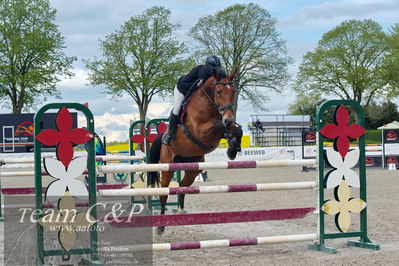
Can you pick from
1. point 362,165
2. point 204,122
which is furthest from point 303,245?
point 204,122

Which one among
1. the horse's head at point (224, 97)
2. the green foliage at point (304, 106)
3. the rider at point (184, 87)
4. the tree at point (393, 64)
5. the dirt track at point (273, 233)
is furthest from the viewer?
the green foliage at point (304, 106)

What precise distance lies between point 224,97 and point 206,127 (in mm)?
529

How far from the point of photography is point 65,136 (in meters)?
4.43

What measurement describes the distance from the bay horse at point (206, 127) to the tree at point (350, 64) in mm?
35468

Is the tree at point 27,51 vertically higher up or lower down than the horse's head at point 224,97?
higher up

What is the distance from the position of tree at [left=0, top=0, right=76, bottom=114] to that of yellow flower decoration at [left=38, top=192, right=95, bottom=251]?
28.0 meters

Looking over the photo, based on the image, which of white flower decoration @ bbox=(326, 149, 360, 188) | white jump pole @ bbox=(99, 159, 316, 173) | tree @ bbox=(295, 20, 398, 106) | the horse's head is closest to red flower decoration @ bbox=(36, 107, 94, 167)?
white jump pole @ bbox=(99, 159, 316, 173)

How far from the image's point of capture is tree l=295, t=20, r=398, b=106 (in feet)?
131

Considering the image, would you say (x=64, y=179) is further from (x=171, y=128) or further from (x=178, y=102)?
(x=178, y=102)

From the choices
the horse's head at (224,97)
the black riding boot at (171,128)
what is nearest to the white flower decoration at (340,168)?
the horse's head at (224,97)

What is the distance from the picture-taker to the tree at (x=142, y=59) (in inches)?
1385

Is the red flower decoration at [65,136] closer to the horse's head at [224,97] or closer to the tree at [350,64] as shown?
the horse's head at [224,97]

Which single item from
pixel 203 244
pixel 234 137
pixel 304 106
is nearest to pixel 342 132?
pixel 234 137

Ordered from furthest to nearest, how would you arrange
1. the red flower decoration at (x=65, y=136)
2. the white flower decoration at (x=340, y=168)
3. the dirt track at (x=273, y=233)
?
the white flower decoration at (x=340, y=168)
the dirt track at (x=273, y=233)
the red flower decoration at (x=65, y=136)
